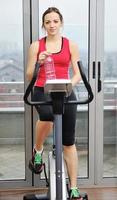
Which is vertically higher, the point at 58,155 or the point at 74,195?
the point at 58,155

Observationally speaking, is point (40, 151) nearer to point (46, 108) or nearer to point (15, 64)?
point (46, 108)

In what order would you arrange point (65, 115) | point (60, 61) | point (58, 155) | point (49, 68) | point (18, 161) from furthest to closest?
1. point (18, 161)
2. point (60, 61)
3. point (65, 115)
4. point (49, 68)
5. point (58, 155)

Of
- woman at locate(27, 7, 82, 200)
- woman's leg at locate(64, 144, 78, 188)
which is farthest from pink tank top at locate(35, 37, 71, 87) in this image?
woman's leg at locate(64, 144, 78, 188)

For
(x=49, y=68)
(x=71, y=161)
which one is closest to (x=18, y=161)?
(x=71, y=161)

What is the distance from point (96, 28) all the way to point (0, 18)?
2.97 feet

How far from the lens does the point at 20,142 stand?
323cm

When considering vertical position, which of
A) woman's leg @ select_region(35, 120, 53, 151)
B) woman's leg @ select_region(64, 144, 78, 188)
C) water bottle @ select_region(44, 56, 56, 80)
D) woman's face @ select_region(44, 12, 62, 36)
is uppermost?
woman's face @ select_region(44, 12, 62, 36)

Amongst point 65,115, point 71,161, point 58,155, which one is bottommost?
point 71,161

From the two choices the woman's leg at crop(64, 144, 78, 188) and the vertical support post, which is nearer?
the vertical support post

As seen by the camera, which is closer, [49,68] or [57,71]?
[49,68]

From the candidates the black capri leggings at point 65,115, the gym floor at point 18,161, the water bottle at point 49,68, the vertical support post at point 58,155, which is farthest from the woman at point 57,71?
the gym floor at point 18,161

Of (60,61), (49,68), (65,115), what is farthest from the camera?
(60,61)

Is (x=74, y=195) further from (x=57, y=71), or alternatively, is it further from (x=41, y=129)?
(x=57, y=71)

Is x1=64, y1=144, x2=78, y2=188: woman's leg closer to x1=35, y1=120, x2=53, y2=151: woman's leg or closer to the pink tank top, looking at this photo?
x1=35, y1=120, x2=53, y2=151: woman's leg
